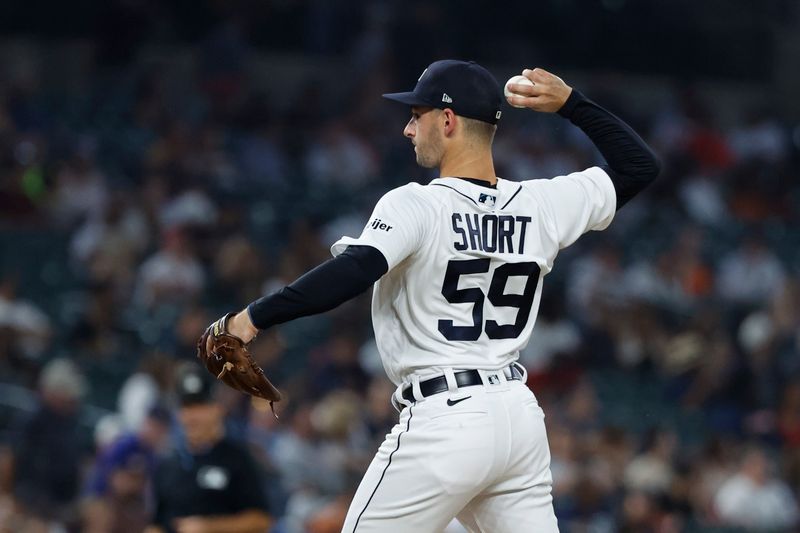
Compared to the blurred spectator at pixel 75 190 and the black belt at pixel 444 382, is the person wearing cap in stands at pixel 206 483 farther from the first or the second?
the blurred spectator at pixel 75 190

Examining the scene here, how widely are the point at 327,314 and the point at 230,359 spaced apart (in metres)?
7.25

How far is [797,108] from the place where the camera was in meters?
15.5

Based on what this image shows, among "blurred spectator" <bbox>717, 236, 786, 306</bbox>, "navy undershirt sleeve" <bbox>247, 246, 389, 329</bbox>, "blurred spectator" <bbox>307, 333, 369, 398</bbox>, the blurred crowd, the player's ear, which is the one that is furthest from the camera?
"blurred spectator" <bbox>717, 236, 786, 306</bbox>

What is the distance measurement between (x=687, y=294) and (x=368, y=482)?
8.33 metres

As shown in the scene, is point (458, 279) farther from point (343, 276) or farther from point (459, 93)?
point (459, 93)

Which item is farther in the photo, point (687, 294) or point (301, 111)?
point (301, 111)

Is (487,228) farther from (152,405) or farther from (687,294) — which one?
(687,294)

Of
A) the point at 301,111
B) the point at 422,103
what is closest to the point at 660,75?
the point at 301,111

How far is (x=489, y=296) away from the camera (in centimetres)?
372

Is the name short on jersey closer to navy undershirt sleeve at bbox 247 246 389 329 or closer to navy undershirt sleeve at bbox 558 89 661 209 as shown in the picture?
navy undershirt sleeve at bbox 247 246 389 329

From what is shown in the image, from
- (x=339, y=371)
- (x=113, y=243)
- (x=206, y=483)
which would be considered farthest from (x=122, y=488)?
(x=113, y=243)

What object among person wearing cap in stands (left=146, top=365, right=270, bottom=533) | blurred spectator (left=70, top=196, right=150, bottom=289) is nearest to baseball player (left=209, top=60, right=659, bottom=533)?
person wearing cap in stands (left=146, top=365, right=270, bottom=533)

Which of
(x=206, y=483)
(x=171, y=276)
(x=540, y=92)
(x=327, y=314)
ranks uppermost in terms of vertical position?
(x=540, y=92)

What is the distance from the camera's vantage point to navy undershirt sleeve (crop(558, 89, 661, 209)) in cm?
411
